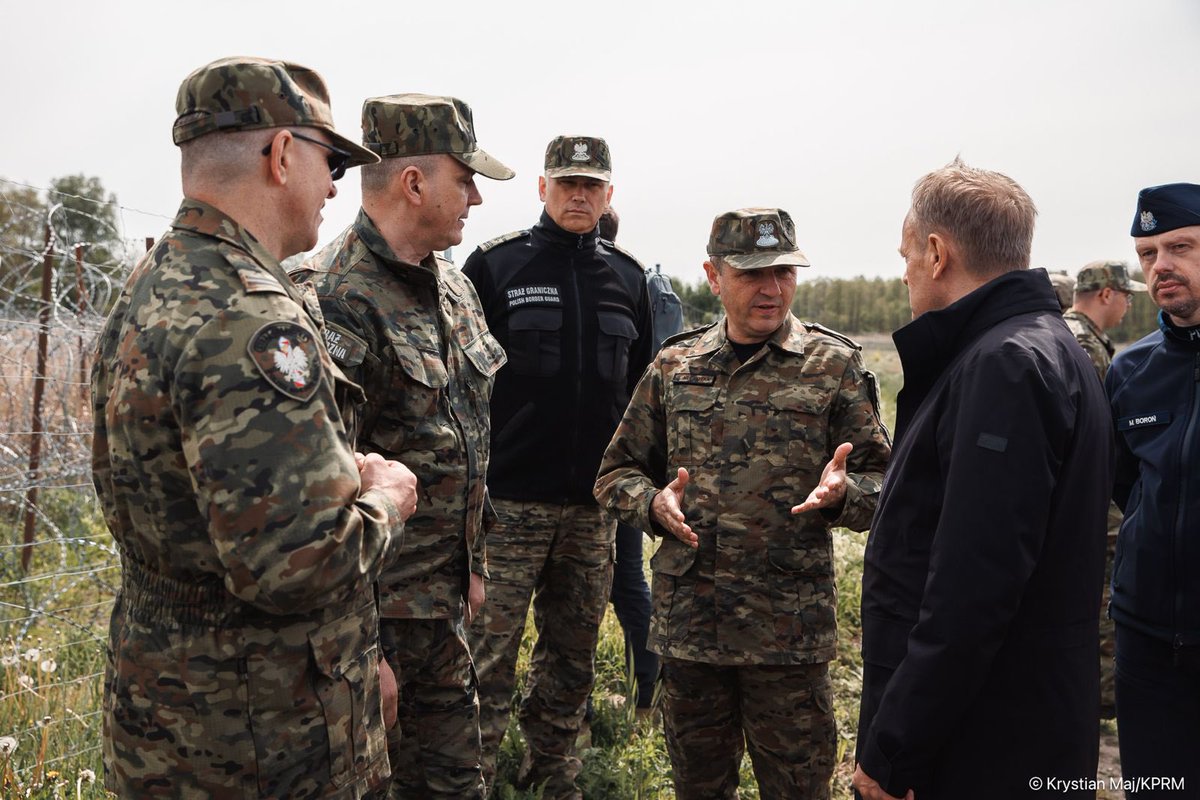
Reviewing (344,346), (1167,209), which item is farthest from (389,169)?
(1167,209)

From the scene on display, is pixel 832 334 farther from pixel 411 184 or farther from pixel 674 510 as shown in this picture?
pixel 411 184

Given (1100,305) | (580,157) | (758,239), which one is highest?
(580,157)

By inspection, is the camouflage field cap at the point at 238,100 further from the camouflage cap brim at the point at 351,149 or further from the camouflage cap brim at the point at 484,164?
the camouflage cap brim at the point at 484,164

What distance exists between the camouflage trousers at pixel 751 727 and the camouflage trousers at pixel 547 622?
68 cm

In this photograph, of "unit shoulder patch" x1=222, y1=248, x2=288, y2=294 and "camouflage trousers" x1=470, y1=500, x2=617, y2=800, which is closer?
"unit shoulder patch" x1=222, y1=248, x2=288, y2=294

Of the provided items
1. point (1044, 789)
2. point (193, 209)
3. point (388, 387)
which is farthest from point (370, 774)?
point (1044, 789)

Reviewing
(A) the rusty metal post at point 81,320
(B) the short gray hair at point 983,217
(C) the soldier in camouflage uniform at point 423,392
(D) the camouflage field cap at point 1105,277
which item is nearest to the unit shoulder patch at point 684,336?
(C) the soldier in camouflage uniform at point 423,392

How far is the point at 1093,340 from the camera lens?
5621mm

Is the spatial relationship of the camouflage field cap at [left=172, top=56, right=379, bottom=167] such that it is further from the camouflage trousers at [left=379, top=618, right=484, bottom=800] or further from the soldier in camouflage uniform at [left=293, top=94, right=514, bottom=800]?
the camouflage trousers at [left=379, top=618, right=484, bottom=800]

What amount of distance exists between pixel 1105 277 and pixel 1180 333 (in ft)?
9.95

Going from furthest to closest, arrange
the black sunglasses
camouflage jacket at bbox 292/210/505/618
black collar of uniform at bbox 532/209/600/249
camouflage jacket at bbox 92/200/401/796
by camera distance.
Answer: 1. black collar of uniform at bbox 532/209/600/249
2. camouflage jacket at bbox 292/210/505/618
3. the black sunglasses
4. camouflage jacket at bbox 92/200/401/796

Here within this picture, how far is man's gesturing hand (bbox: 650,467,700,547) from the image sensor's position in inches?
117

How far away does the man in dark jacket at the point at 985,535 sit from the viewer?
6.24ft

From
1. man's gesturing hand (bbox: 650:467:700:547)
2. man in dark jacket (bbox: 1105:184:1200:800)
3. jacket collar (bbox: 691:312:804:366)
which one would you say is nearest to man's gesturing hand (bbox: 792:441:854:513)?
man's gesturing hand (bbox: 650:467:700:547)
